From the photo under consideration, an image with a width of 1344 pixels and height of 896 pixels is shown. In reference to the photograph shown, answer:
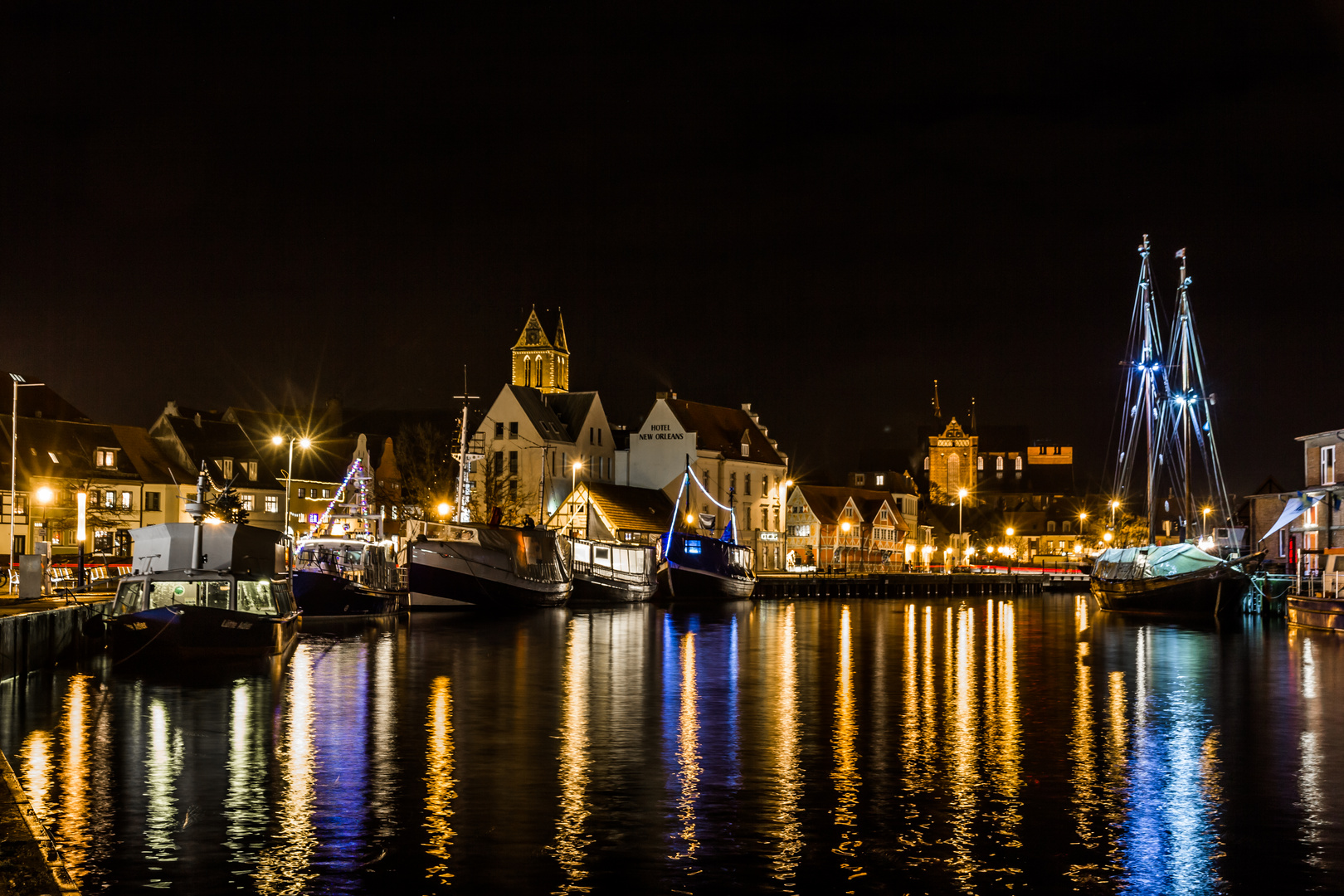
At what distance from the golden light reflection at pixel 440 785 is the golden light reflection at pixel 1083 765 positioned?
25.1 ft

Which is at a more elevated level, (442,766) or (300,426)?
(300,426)

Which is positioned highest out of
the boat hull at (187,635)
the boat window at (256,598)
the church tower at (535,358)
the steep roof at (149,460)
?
the church tower at (535,358)

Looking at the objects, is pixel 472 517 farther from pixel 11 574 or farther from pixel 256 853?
pixel 256 853

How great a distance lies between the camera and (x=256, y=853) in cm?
1605

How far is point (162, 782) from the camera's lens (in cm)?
2034

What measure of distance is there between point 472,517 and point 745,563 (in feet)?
59.5

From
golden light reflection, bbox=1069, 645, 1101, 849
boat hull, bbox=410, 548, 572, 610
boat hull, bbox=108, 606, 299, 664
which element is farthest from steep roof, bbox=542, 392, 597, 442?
golden light reflection, bbox=1069, 645, 1101, 849

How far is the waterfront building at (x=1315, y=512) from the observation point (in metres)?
75.9

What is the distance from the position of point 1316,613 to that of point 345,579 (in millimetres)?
→ 40130

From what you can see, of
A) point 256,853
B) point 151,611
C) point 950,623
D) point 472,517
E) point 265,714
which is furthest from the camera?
point 472,517

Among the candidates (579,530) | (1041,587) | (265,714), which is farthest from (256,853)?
(1041,587)

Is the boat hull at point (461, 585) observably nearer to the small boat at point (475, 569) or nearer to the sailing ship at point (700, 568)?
the small boat at point (475, 569)

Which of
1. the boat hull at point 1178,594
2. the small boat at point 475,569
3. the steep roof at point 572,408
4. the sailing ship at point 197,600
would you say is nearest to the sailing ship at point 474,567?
the small boat at point 475,569

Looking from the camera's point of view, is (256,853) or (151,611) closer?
(256,853)
